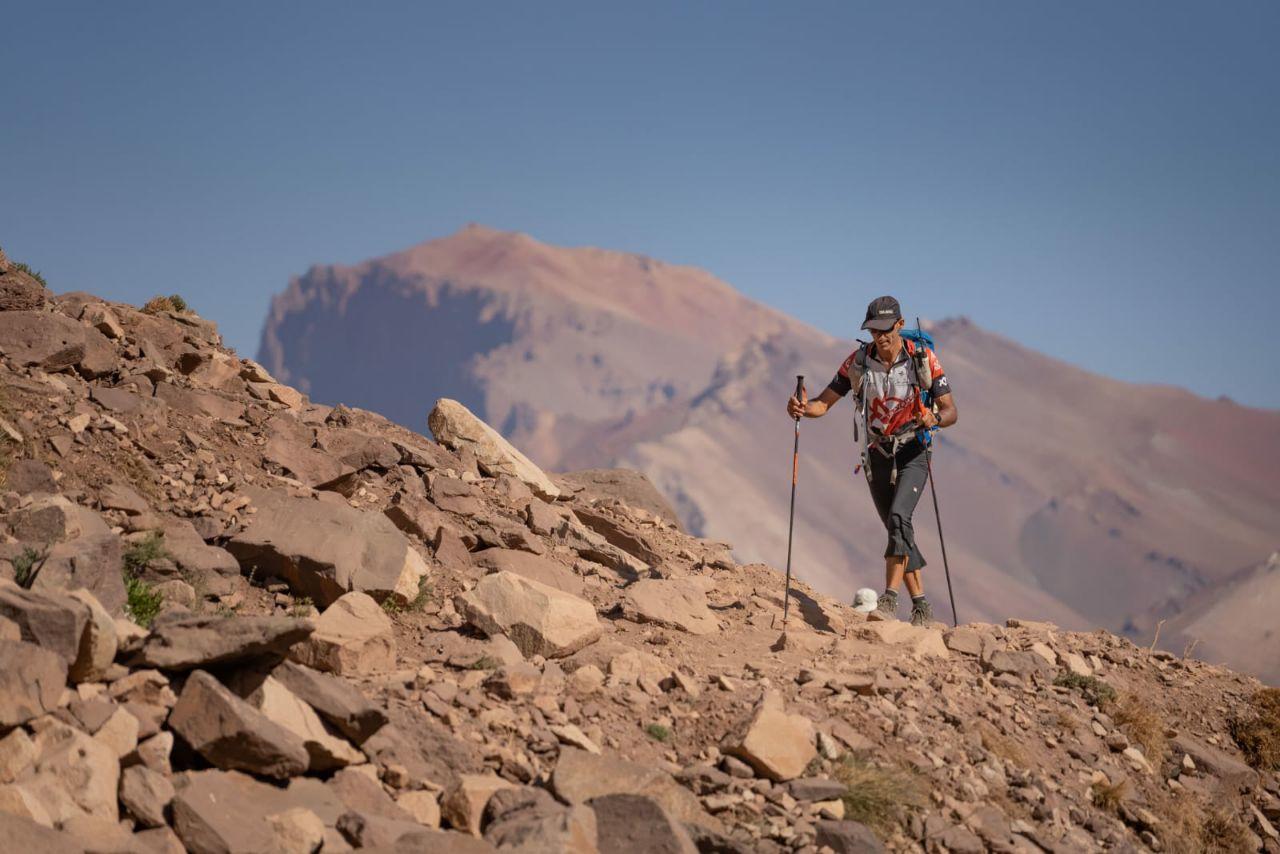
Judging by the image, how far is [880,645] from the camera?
31.1ft

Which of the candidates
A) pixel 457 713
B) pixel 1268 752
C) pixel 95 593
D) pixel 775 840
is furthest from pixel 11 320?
pixel 1268 752

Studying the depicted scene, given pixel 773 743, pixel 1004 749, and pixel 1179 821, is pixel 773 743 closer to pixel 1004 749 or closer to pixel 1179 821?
pixel 1004 749

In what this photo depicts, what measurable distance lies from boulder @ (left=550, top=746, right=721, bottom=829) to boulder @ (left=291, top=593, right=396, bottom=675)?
1.70m

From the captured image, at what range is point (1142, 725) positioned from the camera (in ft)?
29.9

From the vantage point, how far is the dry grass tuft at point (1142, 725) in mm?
9000

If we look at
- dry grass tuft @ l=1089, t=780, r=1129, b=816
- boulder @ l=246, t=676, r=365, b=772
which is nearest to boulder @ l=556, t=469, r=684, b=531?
dry grass tuft @ l=1089, t=780, r=1129, b=816

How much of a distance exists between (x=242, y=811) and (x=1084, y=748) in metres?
6.40

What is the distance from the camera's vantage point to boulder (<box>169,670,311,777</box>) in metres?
5.41

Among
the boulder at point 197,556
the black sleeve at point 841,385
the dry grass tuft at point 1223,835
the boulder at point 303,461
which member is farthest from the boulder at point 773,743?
the boulder at point 303,461

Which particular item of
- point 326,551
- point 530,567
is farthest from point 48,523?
point 530,567

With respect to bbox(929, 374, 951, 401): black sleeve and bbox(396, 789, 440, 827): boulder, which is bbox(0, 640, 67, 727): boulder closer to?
bbox(396, 789, 440, 827): boulder

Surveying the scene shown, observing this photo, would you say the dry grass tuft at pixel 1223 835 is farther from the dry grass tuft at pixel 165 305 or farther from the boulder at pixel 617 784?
the dry grass tuft at pixel 165 305

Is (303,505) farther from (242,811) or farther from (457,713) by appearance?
(242,811)

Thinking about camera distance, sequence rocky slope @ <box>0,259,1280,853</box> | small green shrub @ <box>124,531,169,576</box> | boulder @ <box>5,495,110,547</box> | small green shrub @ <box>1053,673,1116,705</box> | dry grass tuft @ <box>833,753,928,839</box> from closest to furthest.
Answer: rocky slope @ <box>0,259,1280,853</box> → dry grass tuft @ <box>833,753,928,839</box> → boulder @ <box>5,495,110,547</box> → small green shrub @ <box>124,531,169,576</box> → small green shrub @ <box>1053,673,1116,705</box>
